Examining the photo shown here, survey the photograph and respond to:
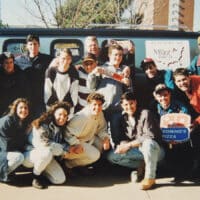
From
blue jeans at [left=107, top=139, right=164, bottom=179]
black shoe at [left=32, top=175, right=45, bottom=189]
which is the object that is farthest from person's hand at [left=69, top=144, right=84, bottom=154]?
black shoe at [left=32, top=175, right=45, bottom=189]

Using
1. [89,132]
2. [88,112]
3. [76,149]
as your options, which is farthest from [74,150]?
[88,112]

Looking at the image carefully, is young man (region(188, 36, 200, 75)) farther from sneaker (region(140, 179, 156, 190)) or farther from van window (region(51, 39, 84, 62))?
sneaker (region(140, 179, 156, 190))

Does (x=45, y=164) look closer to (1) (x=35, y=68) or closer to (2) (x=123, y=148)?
(2) (x=123, y=148)

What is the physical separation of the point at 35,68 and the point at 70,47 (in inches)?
21.9

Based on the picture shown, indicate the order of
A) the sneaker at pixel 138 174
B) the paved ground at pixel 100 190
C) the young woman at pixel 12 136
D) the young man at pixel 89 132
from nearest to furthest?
the paved ground at pixel 100 190
the young woman at pixel 12 136
the young man at pixel 89 132
the sneaker at pixel 138 174

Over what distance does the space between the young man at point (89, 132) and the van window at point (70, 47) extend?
665 millimetres

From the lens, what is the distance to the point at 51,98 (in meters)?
4.94

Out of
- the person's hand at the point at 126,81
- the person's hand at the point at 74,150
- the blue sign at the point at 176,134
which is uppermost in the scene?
the person's hand at the point at 126,81

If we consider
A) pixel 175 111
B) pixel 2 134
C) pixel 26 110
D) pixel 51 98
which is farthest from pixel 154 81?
pixel 2 134

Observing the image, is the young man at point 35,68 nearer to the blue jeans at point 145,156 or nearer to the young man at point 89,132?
the young man at point 89,132

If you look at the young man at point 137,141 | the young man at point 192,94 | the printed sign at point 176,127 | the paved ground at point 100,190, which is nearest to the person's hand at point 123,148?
the young man at point 137,141

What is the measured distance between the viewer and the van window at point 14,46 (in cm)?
509

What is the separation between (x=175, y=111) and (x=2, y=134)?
2.05 meters

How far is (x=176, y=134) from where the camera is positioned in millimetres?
5094
